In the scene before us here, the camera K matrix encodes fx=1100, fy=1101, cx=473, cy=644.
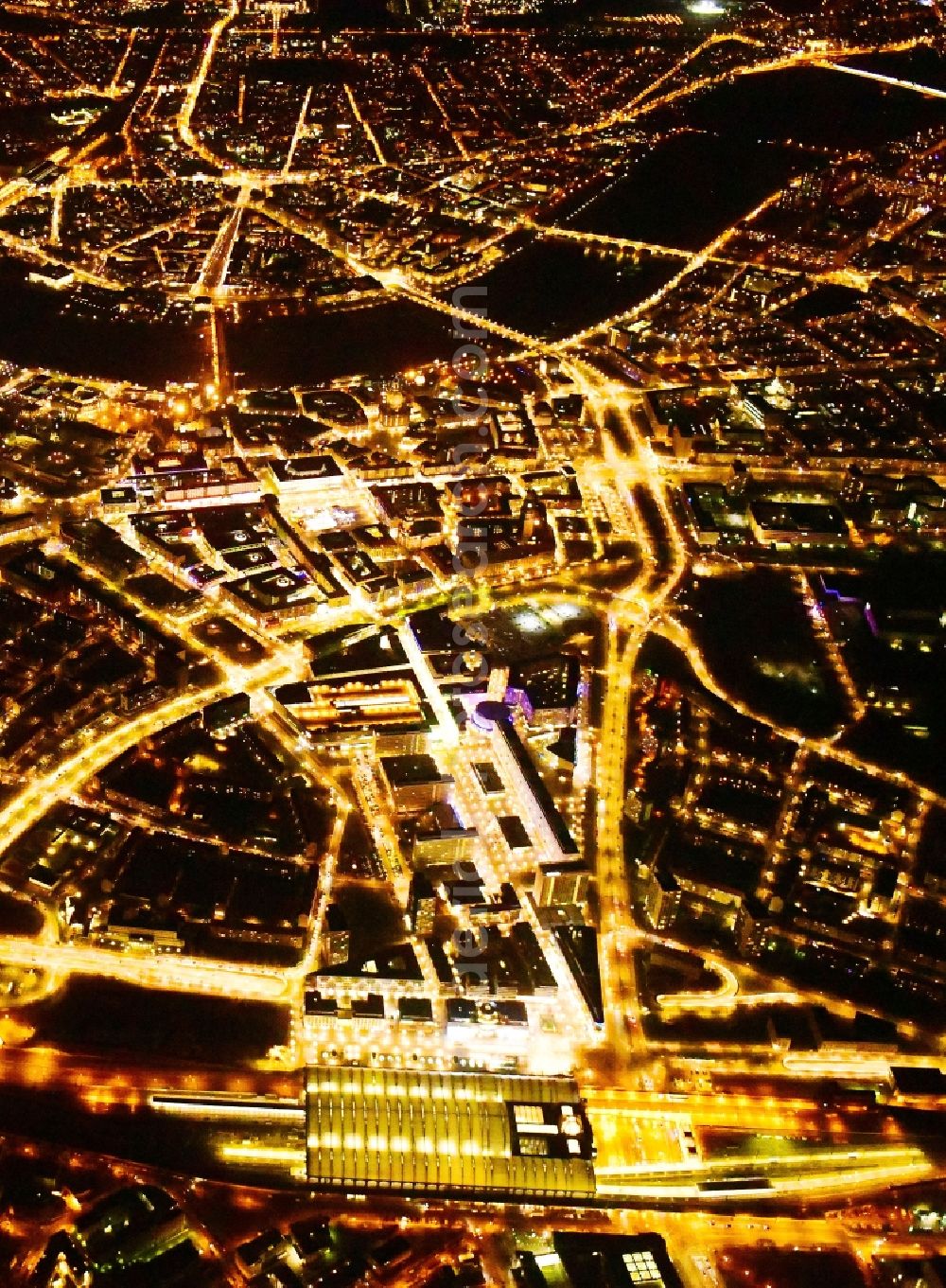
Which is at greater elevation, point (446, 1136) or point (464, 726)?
point (464, 726)

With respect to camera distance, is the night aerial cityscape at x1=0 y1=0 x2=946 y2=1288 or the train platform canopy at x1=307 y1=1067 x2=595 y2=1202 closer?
the train platform canopy at x1=307 y1=1067 x2=595 y2=1202

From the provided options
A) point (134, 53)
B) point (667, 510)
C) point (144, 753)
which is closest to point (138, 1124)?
point (144, 753)

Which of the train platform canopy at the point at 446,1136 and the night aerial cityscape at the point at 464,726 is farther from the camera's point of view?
the night aerial cityscape at the point at 464,726

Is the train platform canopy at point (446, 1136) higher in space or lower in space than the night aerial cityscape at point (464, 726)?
lower

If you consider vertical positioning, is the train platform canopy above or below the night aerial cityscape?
below

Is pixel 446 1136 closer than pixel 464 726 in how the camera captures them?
Yes

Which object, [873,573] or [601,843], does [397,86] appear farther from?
[601,843]

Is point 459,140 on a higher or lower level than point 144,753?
higher

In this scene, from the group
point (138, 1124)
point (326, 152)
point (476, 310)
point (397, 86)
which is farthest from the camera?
point (397, 86)
